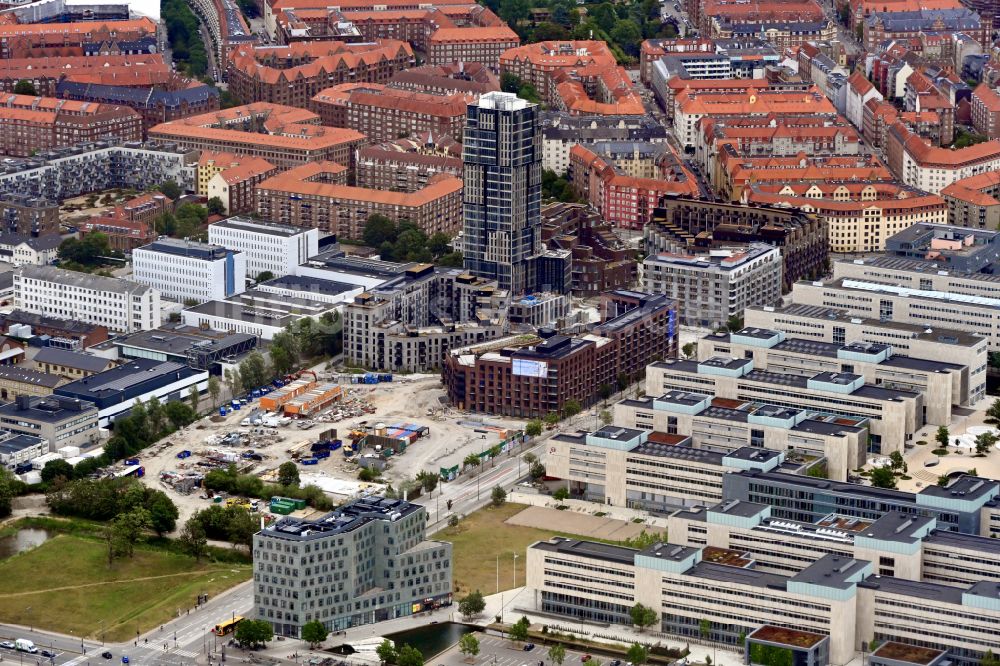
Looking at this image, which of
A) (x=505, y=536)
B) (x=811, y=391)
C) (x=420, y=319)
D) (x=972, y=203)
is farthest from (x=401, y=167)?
(x=505, y=536)

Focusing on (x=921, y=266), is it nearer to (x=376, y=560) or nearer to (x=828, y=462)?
(x=828, y=462)

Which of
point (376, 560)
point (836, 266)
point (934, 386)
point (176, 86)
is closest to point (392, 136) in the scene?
point (176, 86)

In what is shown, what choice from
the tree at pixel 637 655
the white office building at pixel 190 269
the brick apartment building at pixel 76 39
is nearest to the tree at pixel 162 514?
the tree at pixel 637 655

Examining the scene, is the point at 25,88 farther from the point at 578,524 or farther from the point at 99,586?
the point at 99,586

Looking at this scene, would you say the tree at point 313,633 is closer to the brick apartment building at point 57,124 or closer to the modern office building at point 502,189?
the modern office building at point 502,189

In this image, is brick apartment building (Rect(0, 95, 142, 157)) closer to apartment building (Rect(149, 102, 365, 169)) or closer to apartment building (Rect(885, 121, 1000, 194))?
apartment building (Rect(149, 102, 365, 169))

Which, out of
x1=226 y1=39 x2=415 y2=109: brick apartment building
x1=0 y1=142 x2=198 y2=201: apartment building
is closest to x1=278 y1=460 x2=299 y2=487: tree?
x1=0 y1=142 x2=198 y2=201: apartment building
